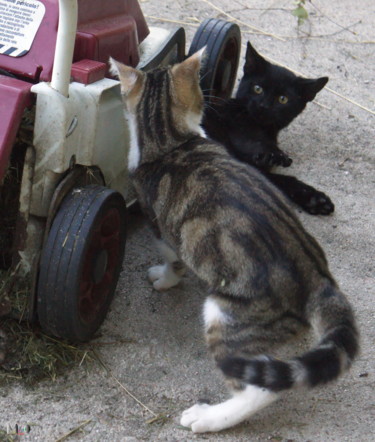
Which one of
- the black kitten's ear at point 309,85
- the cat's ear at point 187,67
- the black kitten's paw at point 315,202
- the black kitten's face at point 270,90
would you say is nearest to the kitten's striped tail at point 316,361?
the cat's ear at point 187,67

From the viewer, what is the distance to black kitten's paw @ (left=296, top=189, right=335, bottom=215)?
3871mm

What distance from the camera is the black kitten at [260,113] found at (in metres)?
4.01

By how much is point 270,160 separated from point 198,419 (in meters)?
1.78

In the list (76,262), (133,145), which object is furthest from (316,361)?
(133,145)

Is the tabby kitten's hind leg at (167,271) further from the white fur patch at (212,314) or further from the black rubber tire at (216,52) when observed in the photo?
the black rubber tire at (216,52)

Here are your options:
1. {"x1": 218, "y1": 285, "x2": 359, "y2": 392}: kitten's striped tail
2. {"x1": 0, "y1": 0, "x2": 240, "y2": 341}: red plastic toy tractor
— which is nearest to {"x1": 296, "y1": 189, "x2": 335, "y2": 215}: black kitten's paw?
{"x1": 0, "y1": 0, "x2": 240, "y2": 341}: red plastic toy tractor

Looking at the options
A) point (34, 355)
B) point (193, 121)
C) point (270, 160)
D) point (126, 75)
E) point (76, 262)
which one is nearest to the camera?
point (76, 262)

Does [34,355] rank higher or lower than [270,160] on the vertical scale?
lower

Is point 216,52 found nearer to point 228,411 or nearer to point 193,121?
point 193,121

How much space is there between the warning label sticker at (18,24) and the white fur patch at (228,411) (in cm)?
148

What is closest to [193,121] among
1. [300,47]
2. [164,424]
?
[164,424]

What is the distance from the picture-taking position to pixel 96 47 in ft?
9.96

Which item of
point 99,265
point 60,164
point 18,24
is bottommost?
point 99,265

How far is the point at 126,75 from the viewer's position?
2.94 metres
